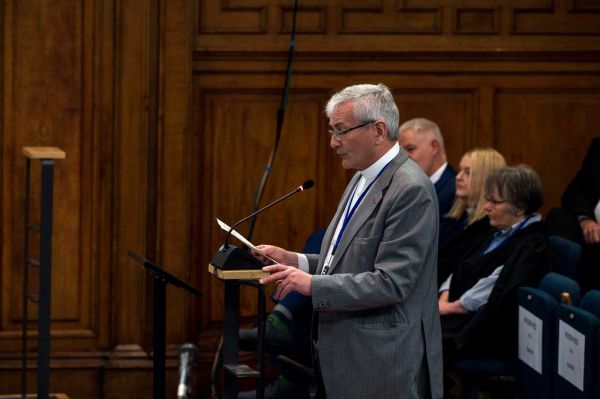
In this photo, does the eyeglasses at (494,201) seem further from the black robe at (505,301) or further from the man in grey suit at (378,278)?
the man in grey suit at (378,278)

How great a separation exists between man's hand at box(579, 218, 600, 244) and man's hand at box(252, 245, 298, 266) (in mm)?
2078

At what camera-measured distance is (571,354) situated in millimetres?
4277

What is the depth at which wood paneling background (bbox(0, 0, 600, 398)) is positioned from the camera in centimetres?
580

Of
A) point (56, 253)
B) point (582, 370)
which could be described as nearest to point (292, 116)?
point (56, 253)

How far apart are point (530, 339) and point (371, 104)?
1.55 meters

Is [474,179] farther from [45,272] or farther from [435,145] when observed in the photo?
[45,272]

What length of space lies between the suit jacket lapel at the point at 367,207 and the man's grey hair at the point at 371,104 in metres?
0.09

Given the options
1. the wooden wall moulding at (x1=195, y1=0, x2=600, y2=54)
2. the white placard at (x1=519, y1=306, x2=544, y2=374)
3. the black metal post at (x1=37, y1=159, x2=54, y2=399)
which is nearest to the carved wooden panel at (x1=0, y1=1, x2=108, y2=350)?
the wooden wall moulding at (x1=195, y1=0, x2=600, y2=54)

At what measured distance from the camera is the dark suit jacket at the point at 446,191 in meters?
5.71

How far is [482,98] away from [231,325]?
283 cm

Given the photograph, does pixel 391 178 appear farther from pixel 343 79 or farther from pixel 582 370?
pixel 343 79

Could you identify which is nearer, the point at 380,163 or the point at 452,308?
the point at 380,163

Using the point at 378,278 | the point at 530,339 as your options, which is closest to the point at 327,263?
the point at 378,278

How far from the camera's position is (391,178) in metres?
3.53
